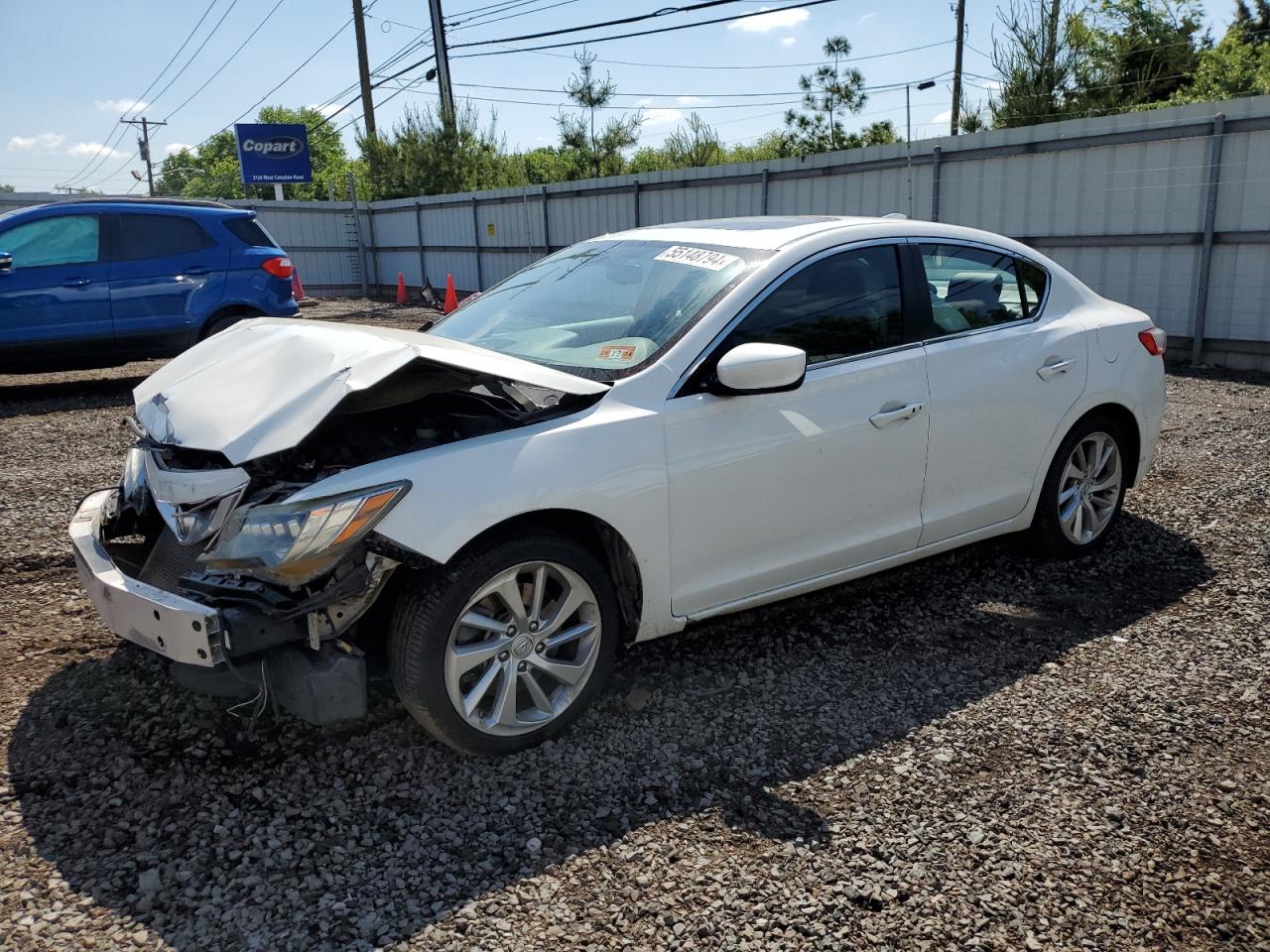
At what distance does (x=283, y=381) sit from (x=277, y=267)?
8009mm

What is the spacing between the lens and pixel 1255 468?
6.41 meters

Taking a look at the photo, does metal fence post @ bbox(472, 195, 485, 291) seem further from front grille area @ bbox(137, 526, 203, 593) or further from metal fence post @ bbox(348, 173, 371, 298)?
front grille area @ bbox(137, 526, 203, 593)

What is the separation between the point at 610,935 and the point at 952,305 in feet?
9.64

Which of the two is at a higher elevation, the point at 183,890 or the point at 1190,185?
the point at 1190,185

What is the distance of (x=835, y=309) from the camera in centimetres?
388

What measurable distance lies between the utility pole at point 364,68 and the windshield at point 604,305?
2953cm

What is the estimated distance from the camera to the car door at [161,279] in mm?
9766

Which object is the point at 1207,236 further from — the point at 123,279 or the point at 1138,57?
the point at 1138,57

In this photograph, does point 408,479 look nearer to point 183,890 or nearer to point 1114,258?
point 183,890

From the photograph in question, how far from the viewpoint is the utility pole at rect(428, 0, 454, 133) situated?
28.7m

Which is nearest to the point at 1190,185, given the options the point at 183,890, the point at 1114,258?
the point at 1114,258

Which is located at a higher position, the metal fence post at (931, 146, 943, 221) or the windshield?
the metal fence post at (931, 146, 943, 221)

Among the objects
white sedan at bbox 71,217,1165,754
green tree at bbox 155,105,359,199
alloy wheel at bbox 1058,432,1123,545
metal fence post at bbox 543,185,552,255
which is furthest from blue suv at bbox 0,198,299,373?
green tree at bbox 155,105,359,199

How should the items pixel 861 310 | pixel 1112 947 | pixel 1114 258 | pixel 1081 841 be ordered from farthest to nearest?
pixel 1114 258, pixel 861 310, pixel 1081 841, pixel 1112 947
